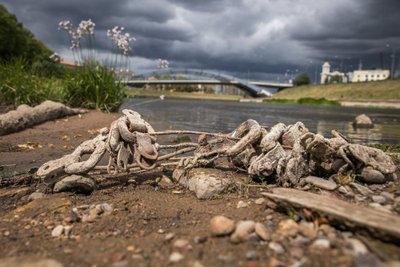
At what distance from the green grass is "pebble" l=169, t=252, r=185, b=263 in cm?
8475

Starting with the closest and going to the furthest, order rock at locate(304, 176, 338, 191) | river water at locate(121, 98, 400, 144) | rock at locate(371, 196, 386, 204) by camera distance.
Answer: rock at locate(371, 196, 386, 204), rock at locate(304, 176, 338, 191), river water at locate(121, 98, 400, 144)

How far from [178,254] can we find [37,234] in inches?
52.4

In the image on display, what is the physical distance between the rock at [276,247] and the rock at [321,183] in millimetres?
1458

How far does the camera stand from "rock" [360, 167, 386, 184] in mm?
3941

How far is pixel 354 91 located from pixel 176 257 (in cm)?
9574

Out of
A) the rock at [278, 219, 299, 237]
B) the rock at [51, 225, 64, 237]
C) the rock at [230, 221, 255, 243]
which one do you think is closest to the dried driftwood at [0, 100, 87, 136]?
the rock at [51, 225, 64, 237]

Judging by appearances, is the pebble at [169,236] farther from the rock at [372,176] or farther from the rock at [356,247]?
the rock at [372,176]

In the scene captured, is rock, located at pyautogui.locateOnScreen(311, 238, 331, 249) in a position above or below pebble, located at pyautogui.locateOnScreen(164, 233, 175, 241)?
above

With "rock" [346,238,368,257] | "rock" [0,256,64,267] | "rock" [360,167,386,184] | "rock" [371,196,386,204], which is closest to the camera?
"rock" [346,238,368,257]

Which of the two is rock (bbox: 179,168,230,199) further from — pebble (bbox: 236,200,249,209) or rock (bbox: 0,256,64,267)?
rock (bbox: 0,256,64,267)

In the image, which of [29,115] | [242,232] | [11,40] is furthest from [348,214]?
[11,40]

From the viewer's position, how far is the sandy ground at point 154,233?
2365 mm

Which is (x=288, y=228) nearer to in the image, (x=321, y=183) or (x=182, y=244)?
(x=182, y=244)

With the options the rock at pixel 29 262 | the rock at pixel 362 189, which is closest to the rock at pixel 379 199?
the rock at pixel 362 189
